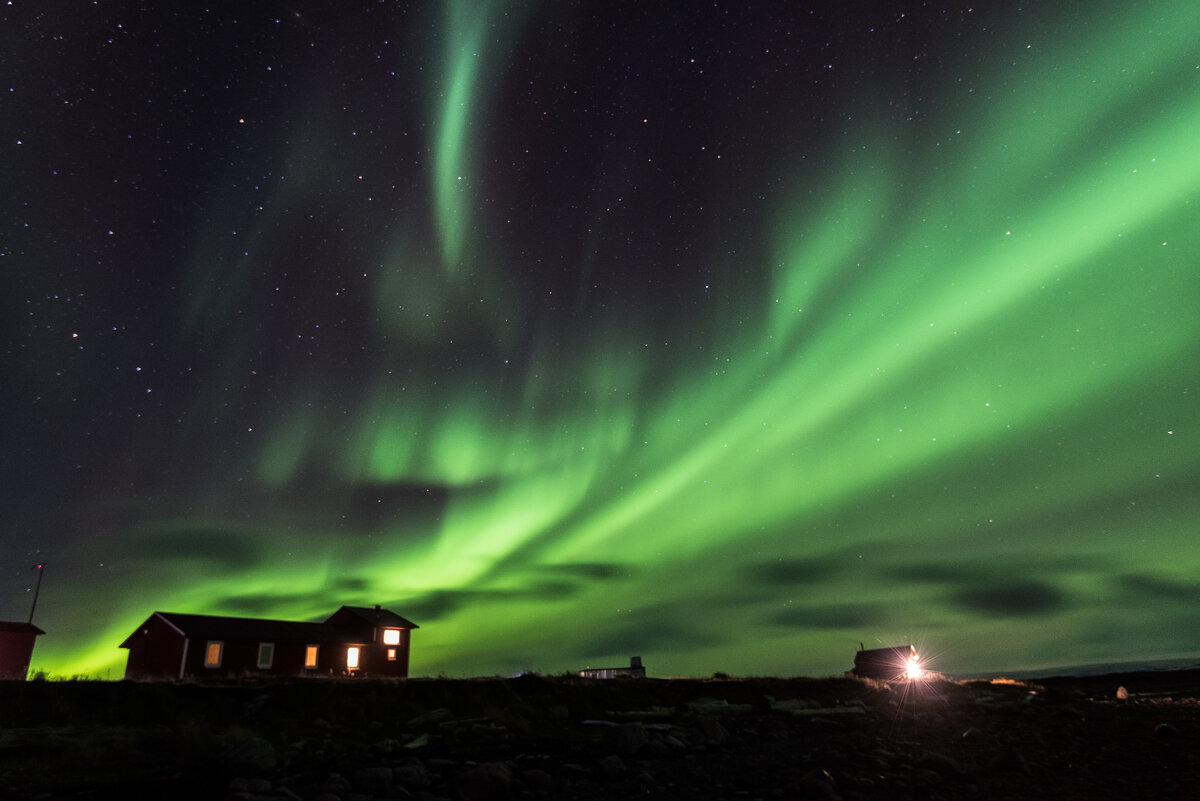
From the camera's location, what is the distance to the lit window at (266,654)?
146 feet

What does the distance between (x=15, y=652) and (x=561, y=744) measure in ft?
197

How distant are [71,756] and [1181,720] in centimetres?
2839

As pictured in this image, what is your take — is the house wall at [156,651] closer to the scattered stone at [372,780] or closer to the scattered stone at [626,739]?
the scattered stone at [372,780]

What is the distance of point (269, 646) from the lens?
148 ft

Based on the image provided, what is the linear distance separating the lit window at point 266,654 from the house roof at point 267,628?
1.37ft

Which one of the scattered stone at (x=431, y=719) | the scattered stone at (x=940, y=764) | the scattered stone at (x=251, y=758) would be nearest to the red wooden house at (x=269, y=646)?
the scattered stone at (x=431, y=719)

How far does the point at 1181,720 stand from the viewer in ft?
69.3

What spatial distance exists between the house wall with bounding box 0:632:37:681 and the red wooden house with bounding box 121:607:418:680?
14.7m

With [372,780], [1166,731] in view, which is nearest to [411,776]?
[372,780]

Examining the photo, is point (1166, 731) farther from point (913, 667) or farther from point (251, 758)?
point (913, 667)

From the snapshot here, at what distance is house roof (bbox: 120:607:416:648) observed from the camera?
4281 centimetres

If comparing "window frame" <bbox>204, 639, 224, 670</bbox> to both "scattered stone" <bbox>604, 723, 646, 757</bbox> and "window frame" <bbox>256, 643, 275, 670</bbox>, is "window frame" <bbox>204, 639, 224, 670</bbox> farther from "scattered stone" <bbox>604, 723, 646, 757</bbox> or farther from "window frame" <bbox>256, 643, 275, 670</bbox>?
"scattered stone" <bbox>604, 723, 646, 757</bbox>

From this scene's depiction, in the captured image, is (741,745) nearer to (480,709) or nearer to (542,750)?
(542,750)

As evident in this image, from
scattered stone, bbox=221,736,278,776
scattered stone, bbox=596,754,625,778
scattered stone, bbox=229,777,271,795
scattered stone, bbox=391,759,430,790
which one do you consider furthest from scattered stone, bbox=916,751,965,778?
scattered stone, bbox=221,736,278,776
